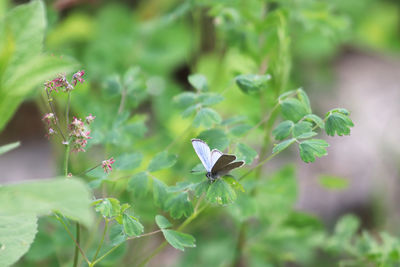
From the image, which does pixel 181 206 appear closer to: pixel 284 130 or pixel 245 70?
pixel 284 130

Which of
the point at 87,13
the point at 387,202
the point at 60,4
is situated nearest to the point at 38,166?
the point at 87,13

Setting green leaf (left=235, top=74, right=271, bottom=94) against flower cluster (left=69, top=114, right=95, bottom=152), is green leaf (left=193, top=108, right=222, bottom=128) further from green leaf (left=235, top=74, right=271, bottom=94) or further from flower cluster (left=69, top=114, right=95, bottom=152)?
flower cluster (left=69, top=114, right=95, bottom=152)

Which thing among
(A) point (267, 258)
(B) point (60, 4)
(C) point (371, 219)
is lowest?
(C) point (371, 219)

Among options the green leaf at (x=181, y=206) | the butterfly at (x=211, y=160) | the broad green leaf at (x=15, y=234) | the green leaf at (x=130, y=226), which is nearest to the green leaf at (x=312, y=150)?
the butterfly at (x=211, y=160)

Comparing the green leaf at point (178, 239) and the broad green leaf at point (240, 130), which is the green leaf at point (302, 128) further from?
the green leaf at point (178, 239)

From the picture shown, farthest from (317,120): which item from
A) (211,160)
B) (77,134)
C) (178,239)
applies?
(77,134)

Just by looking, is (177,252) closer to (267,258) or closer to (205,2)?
(267,258)

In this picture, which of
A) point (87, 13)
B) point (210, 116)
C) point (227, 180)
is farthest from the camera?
point (87, 13)

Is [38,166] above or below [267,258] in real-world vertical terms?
below
